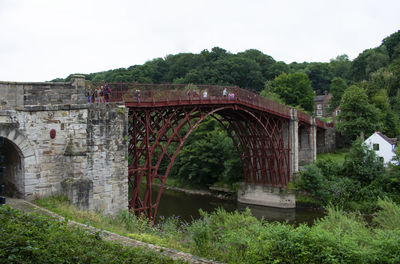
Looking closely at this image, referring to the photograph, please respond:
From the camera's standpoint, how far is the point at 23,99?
508 inches

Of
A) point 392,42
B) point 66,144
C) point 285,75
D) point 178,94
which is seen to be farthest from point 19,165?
point 392,42

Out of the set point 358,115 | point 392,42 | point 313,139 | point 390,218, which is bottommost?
point 390,218

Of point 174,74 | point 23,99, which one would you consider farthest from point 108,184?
point 174,74

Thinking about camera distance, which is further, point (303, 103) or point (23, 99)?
point (303, 103)

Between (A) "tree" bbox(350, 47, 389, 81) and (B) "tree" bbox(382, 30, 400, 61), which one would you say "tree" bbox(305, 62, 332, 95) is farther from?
(B) "tree" bbox(382, 30, 400, 61)

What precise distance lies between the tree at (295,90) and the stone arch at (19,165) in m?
53.5

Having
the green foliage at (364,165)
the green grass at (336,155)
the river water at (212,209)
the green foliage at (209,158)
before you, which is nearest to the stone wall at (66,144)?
the river water at (212,209)

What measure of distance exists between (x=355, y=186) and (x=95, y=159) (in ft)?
82.2

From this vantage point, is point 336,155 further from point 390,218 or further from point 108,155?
point 108,155

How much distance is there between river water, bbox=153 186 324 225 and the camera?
98.5 ft

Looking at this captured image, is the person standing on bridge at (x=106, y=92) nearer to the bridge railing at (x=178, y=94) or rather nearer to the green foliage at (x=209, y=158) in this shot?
the bridge railing at (x=178, y=94)

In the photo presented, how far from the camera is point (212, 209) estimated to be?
33.0m

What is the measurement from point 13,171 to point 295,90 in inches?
2186

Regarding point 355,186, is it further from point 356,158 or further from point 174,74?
point 174,74
